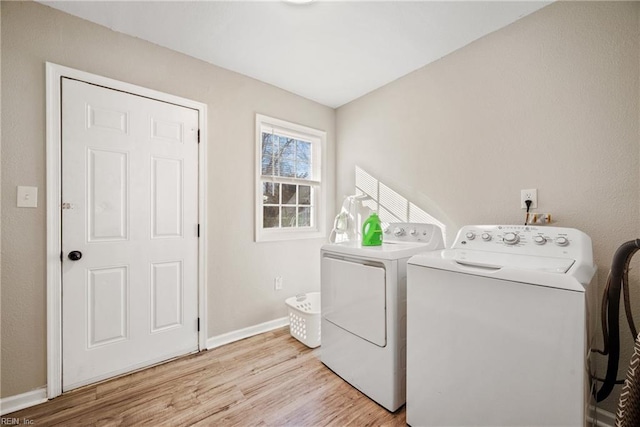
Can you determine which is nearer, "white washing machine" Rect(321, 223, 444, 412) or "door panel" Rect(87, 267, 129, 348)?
"white washing machine" Rect(321, 223, 444, 412)

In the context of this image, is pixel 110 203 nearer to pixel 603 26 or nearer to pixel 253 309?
pixel 253 309

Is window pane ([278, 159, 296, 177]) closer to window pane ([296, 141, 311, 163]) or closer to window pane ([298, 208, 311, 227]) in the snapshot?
window pane ([296, 141, 311, 163])

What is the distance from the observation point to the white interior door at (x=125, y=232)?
5.38ft

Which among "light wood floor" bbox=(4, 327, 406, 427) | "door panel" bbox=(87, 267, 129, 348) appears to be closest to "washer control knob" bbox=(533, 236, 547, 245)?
"light wood floor" bbox=(4, 327, 406, 427)

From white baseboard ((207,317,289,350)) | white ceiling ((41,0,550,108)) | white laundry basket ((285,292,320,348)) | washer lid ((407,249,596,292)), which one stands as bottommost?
white baseboard ((207,317,289,350))

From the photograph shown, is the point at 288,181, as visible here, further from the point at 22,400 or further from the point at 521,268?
the point at 22,400

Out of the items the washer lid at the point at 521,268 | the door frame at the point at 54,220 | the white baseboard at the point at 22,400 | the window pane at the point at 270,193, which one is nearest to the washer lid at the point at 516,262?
the washer lid at the point at 521,268

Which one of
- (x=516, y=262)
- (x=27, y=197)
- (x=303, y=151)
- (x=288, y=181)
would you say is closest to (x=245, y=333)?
(x=288, y=181)

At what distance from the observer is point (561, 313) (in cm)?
92

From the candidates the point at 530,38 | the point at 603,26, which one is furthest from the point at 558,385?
the point at 530,38

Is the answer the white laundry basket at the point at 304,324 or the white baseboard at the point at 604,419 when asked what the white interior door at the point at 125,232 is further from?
the white baseboard at the point at 604,419

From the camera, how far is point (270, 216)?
2.63m

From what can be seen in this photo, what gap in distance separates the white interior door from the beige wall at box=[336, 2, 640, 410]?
1.90 meters

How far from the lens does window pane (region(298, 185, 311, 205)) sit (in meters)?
2.88
